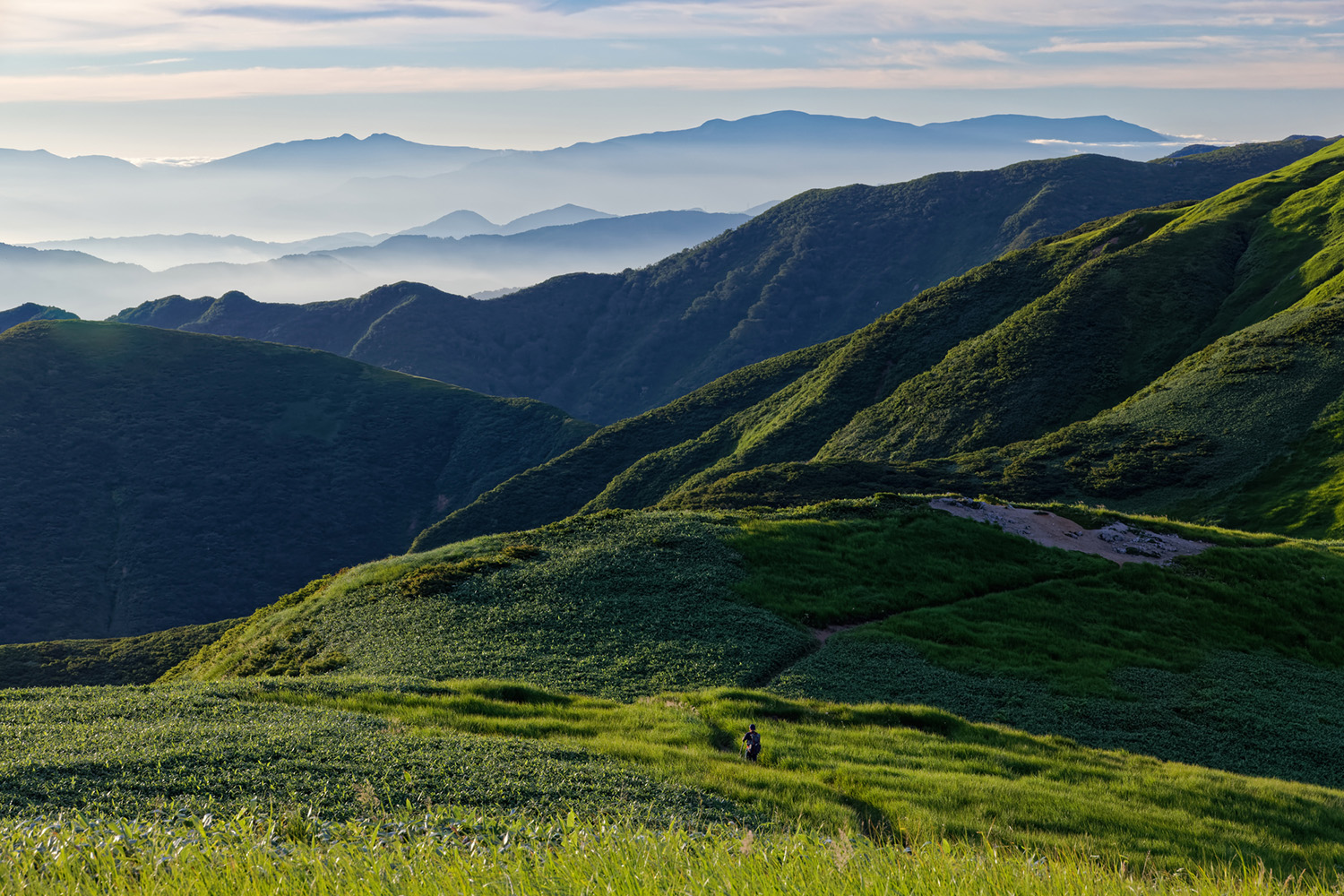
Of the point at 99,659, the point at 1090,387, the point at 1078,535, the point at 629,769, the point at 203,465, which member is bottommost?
the point at 99,659

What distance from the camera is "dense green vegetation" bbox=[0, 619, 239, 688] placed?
54.8 metres

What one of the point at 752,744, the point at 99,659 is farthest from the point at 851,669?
the point at 99,659

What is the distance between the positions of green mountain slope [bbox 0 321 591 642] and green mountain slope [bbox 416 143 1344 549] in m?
33.1

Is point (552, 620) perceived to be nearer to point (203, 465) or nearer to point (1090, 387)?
point (1090, 387)

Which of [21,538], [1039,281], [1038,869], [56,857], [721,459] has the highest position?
[1039,281]

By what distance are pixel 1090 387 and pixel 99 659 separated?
327ft

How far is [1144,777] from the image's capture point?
20.5 metres

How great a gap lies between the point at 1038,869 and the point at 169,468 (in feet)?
539

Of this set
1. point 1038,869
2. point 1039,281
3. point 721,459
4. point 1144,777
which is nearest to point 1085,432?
point 721,459

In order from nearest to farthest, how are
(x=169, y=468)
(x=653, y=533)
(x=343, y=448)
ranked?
(x=653, y=533) < (x=169, y=468) < (x=343, y=448)

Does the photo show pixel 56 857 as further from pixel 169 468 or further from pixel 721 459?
pixel 169 468

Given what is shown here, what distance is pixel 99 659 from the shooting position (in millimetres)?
60344

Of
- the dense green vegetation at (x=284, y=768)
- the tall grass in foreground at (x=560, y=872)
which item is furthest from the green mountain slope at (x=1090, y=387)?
the tall grass in foreground at (x=560, y=872)

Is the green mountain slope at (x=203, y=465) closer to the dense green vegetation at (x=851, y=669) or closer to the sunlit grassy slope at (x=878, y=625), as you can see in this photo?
the dense green vegetation at (x=851, y=669)
